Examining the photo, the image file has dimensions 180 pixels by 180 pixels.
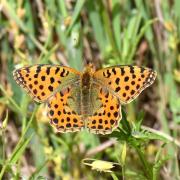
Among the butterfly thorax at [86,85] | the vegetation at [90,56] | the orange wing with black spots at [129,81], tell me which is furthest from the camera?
the vegetation at [90,56]

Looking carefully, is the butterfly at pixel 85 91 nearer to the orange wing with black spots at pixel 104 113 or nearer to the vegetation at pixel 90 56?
the orange wing with black spots at pixel 104 113

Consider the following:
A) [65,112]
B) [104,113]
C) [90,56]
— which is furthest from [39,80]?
[90,56]

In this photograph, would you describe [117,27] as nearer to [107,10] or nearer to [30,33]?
[107,10]

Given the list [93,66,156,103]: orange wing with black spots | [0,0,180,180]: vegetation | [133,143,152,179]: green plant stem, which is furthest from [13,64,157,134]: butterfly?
[0,0,180,180]: vegetation

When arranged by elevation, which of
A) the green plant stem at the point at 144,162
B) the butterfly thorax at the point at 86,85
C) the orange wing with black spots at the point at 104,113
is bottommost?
the green plant stem at the point at 144,162

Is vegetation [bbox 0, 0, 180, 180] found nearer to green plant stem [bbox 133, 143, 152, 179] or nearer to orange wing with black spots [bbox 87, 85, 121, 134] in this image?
orange wing with black spots [bbox 87, 85, 121, 134]

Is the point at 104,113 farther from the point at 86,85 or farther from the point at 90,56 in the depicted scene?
the point at 90,56

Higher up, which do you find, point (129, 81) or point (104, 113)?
point (129, 81)

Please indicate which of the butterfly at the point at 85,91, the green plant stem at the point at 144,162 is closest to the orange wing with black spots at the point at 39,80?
the butterfly at the point at 85,91
